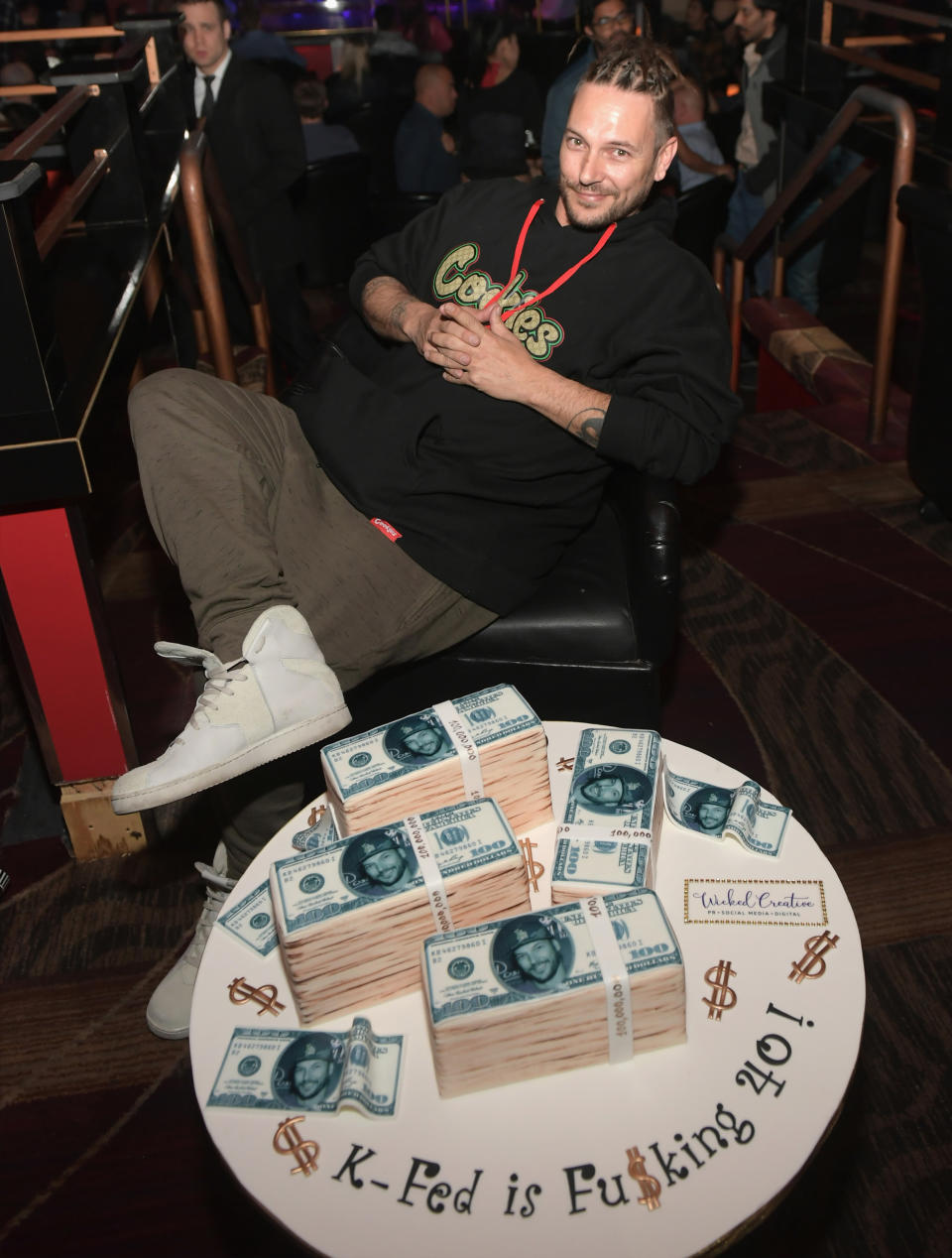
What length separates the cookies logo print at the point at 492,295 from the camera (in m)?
2.01

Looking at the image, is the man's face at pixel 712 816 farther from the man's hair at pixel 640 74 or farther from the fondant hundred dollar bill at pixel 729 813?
the man's hair at pixel 640 74

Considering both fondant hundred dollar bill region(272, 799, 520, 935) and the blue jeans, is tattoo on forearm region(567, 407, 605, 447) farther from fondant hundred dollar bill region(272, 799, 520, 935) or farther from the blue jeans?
the blue jeans

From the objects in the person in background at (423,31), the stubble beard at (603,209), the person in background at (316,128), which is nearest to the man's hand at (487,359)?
the stubble beard at (603,209)

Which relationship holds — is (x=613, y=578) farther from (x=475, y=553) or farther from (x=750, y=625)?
(x=750, y=625)

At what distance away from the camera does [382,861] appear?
Answer: 133cm

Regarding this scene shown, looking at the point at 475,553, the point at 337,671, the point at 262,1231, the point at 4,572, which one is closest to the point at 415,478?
the point at 475,553

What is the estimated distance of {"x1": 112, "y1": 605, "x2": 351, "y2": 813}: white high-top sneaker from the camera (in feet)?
5.13

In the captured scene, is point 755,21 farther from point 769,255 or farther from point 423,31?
point 423,31

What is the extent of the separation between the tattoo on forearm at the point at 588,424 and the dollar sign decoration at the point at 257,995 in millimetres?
1044

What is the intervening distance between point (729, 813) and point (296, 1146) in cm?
70

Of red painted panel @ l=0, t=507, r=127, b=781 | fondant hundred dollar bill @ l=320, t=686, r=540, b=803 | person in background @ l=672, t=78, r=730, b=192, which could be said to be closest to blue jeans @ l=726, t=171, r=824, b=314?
person in background @ l=672, t=78, r=730, b=192

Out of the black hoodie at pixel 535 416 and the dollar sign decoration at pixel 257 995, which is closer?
the dollar sign decoration at pixel 257 995

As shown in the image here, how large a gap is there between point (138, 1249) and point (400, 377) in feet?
4.82

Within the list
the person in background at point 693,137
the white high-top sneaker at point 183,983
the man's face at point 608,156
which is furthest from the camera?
the person in background at point 693,137
